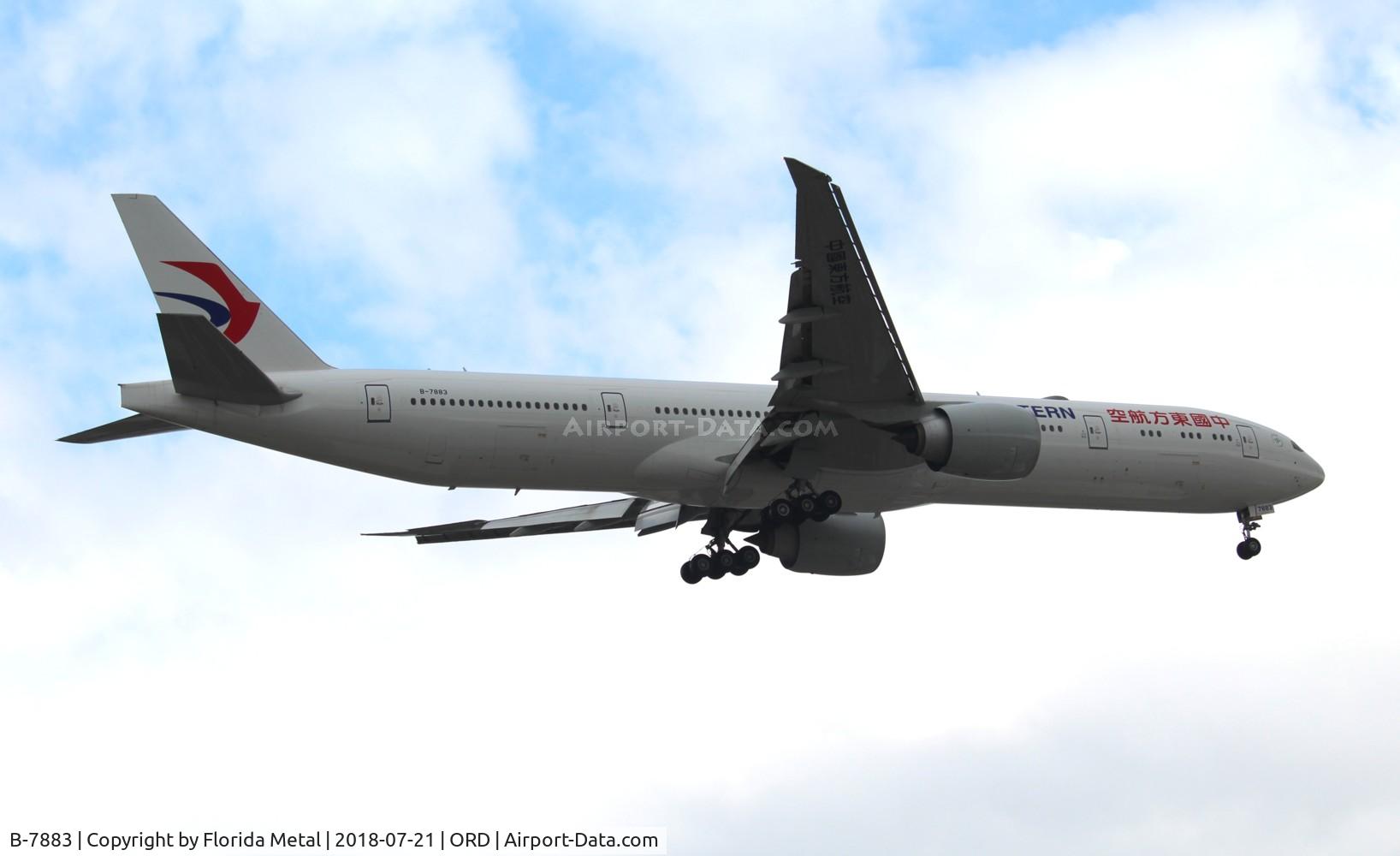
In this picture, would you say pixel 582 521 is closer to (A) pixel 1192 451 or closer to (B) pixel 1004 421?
(B) pixel 1004 421

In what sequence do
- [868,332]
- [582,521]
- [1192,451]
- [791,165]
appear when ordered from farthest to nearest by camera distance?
[582,521], [1192,451], [868,332], [791,165]

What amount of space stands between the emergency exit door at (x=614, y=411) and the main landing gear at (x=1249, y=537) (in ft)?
37.3

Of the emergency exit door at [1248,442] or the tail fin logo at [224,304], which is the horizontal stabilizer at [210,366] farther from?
the emergency exit door at [1248,442]

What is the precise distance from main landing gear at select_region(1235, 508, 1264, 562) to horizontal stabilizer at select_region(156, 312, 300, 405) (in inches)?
634

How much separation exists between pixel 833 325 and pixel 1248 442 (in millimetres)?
9880

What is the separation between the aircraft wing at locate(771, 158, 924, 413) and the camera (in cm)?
2041

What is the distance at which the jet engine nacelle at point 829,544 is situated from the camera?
1081 inches

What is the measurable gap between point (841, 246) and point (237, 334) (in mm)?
8761

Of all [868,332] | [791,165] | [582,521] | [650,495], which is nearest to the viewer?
[791,165]

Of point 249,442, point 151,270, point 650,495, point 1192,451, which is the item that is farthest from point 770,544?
point 151,270

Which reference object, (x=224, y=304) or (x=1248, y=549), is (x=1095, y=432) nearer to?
(x=1248, y=549)

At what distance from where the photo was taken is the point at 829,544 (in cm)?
2752

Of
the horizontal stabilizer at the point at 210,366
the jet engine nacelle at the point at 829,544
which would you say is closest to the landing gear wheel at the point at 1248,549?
the jet engine nacelle at the point at 829,544

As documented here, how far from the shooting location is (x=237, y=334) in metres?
23.3
